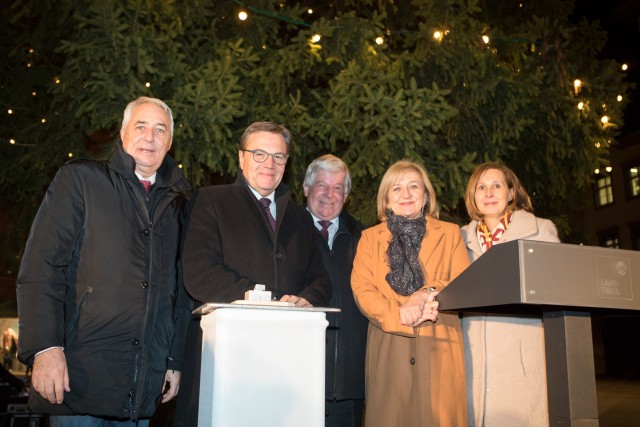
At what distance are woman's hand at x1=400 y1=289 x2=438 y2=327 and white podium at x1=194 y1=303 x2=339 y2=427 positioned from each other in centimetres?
75

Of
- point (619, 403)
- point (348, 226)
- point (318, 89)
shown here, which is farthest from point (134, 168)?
point (619, 403)

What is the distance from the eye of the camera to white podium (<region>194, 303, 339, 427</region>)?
6.68ft

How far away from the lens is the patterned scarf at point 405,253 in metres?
3.35

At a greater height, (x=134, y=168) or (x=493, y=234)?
(x=134, y=168)

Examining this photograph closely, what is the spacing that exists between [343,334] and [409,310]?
3.10 feet

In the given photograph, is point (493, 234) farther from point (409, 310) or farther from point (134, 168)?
point (134, 168)

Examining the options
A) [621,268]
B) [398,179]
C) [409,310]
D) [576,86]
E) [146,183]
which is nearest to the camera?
[621,268]

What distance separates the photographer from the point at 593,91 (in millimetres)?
7500

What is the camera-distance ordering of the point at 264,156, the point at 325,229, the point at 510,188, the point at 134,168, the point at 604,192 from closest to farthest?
the point at 134,168 < the point at 264,156 < the point at 510,188 < the point at 325,229 < the point at 604,192

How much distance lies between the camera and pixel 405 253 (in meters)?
3.43

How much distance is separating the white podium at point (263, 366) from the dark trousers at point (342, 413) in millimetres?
1518

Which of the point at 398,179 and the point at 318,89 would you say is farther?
the point at 318,89

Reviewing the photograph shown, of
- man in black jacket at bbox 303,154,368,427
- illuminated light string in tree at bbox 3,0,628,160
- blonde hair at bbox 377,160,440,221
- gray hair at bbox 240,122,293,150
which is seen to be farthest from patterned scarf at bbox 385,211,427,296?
illuminated light string in tree at bbox 3,0,628,160

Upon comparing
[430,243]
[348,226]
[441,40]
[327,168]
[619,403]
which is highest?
[441,40]
